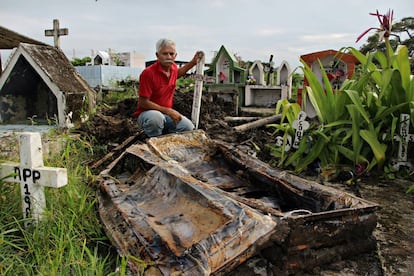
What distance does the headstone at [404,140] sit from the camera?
10.1 feet

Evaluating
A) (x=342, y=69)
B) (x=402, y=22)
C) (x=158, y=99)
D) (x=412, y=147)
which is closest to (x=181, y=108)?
(x=158, y=99)

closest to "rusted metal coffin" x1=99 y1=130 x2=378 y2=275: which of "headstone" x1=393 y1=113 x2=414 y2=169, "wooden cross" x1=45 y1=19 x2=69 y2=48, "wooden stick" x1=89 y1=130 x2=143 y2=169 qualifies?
"wooden stick" x1=89 y1=130 x2=143 y2=169

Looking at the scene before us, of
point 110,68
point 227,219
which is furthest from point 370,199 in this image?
point 110,68

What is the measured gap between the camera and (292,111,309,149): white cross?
133 inches

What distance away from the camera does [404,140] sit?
3.08m

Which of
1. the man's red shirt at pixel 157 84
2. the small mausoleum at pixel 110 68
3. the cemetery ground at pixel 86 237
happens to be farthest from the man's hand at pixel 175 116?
the small mausoleum at pixel 110 68

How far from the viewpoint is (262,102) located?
779 cm

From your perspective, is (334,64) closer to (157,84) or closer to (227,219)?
(157,84)

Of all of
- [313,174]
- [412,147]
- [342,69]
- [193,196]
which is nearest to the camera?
[193,196]

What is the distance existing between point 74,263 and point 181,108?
4.02 meters

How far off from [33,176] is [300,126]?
2.39 meters

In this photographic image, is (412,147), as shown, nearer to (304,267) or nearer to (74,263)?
(304,267)

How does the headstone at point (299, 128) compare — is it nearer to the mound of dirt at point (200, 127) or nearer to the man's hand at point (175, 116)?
the mound of dirt at point (200, 127)

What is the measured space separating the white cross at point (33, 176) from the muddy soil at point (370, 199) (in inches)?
43.2
